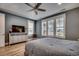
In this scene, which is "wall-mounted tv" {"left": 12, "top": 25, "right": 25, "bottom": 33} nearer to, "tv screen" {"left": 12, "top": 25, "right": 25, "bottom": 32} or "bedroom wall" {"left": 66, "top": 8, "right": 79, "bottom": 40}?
"tv screen" {"left": 12, "top": 25, "right": 25, "bottom": 32}

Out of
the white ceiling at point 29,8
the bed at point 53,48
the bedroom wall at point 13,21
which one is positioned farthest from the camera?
the bedroom wall at point 13,21

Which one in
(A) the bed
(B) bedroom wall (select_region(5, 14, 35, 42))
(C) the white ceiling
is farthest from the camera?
(B) bedroom wall (select_region(5, 14, 35, 42))

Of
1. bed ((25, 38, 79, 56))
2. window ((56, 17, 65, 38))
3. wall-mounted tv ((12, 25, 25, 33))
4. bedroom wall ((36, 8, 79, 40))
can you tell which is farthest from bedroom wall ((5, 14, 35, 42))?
bedroom wall ((36, 8, 79, 40))

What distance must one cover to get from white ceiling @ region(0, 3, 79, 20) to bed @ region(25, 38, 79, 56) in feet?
1.95

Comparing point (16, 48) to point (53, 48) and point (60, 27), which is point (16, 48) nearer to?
point (53, 48)

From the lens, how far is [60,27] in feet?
5.25

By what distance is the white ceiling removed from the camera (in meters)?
1.48

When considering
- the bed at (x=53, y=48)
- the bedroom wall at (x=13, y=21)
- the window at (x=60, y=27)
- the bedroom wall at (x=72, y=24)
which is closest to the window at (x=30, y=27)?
the bedroom wall at (x=13, y=21)

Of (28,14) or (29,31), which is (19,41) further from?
(28,14)

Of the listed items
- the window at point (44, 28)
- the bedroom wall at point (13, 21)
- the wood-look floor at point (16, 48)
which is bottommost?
the wood-look floor at point (16, 48)

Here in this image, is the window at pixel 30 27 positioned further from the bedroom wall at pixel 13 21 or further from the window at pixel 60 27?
the window at pixel 60 27

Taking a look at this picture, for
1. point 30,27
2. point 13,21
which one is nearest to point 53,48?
point 30,27

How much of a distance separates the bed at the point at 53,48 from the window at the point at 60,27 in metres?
0.13

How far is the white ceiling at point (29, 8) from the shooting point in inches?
58.3
